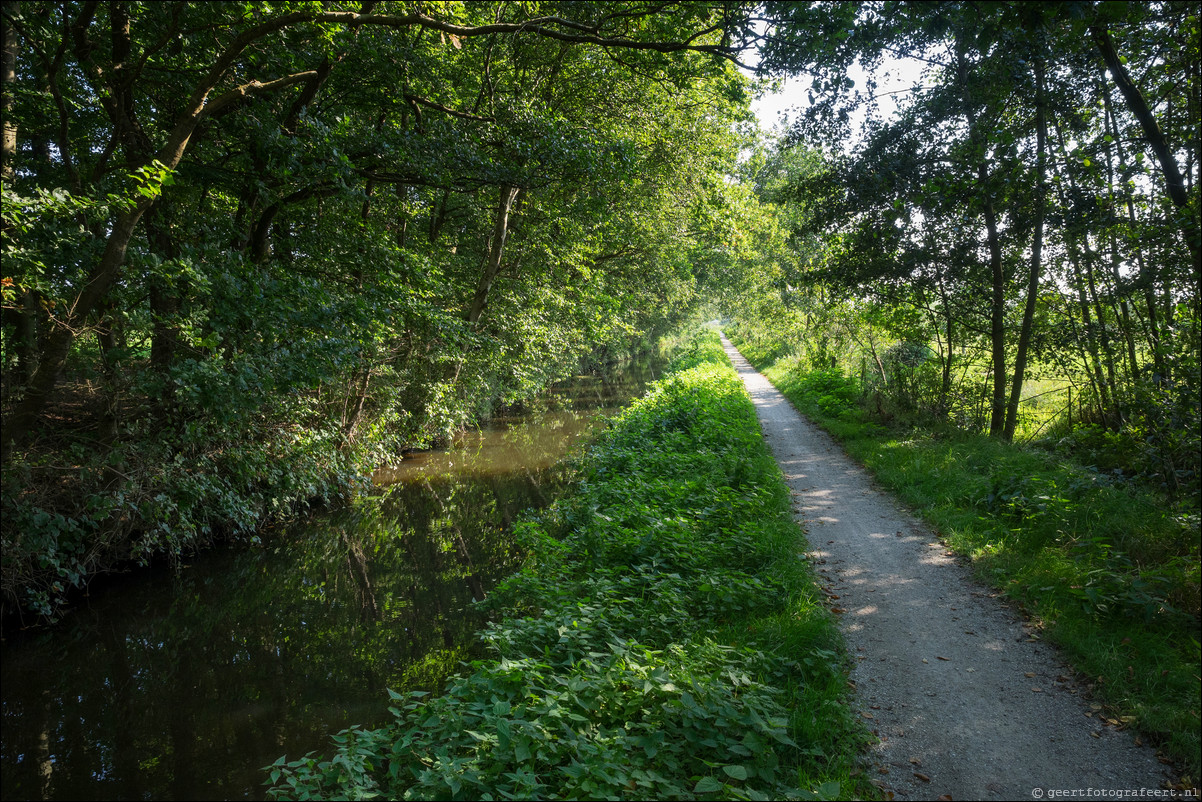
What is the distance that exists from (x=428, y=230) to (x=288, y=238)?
574 cm

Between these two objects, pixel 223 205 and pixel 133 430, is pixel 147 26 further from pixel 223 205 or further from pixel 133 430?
pixel 133 430

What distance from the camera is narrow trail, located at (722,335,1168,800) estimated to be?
351 cm

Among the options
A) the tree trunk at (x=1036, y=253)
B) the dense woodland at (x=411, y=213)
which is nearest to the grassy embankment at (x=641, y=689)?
Answer: the dense woodland at (x=411, y=213)

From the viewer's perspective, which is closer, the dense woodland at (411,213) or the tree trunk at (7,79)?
the tree trunk at (7,79)

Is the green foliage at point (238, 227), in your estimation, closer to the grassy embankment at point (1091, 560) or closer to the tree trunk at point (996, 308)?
the tree trunk at point (996, 308)

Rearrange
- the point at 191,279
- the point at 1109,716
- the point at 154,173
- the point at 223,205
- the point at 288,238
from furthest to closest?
the point at 223,205, the point at 288,238, the point at 191,279, the point at 154,173, the point at 1109,716

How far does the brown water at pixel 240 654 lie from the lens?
5.17 m

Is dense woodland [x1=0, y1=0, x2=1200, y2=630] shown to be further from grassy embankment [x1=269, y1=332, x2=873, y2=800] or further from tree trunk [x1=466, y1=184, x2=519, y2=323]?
grassy embankment [x1=269, y1=332, x2=873, y2=800]

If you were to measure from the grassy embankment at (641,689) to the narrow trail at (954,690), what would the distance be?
31 centimetres

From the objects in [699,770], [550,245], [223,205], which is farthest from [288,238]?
[699,770]

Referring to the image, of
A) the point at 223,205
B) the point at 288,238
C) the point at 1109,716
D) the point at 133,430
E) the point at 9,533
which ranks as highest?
the point at 223,205

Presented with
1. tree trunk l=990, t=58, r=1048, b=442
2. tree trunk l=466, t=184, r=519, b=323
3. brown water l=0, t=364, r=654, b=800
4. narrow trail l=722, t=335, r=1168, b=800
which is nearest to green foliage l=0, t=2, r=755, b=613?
brown water l=0, t=364, r=654, b=800

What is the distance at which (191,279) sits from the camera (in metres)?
7.38

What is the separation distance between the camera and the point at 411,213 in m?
12.8
